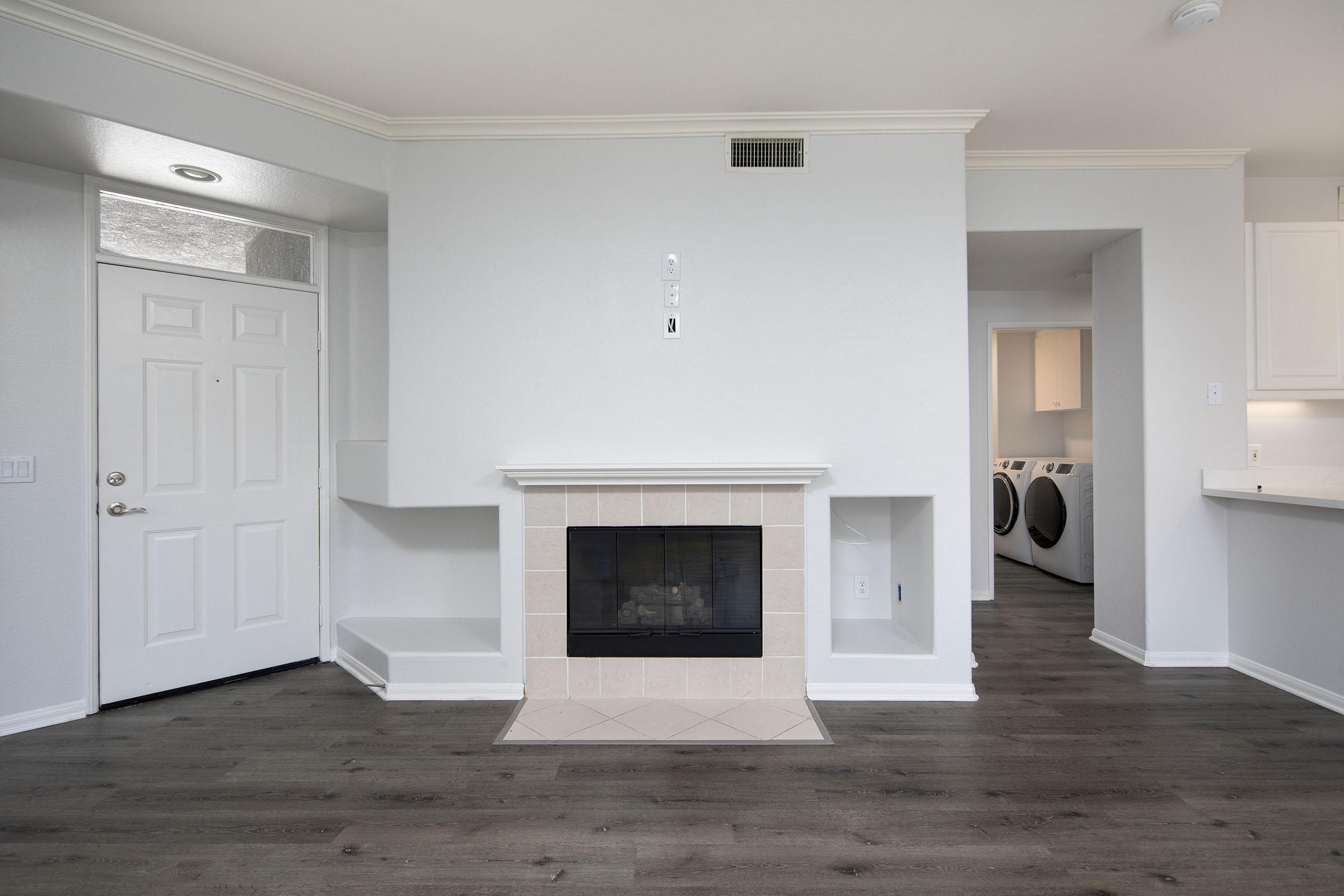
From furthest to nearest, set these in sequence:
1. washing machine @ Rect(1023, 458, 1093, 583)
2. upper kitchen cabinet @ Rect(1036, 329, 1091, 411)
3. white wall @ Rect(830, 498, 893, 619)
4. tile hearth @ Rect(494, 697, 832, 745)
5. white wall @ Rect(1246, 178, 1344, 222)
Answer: upper kitchen cabinet @ Rect(1036, 329, 1091, 411), washing machine @ Rect(1023, 458, 1093, 583), white wall @ Rect(1246, 178, 1344, 222), white wall @ Rect(830, 498, 893, 619), tile hearth @ Rect(494, 697, 832, 745)

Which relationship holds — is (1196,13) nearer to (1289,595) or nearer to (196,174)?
(1289,595)

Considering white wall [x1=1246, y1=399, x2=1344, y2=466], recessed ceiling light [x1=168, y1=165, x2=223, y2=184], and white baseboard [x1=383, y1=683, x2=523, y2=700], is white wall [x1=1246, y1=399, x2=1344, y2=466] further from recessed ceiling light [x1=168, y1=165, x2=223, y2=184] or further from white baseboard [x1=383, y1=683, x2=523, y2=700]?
recessed ceiling light [x1=168, y1=165, x2=223, y2=184]

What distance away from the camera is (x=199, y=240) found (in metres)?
2.99

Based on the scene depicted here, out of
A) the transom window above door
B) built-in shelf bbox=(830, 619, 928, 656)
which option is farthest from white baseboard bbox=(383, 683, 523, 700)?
the transom window above door

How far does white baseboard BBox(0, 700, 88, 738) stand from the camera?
252 cm

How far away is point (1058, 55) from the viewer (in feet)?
7.97

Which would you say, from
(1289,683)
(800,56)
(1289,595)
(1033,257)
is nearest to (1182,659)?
(1289,683)

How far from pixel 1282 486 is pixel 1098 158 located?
1.87 meters

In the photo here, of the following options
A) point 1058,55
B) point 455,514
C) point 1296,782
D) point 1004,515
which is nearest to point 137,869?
point 455,514

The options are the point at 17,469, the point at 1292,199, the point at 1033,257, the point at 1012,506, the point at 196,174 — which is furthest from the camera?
the point at 1012,506

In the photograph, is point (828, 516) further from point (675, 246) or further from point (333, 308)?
point (333, 308)

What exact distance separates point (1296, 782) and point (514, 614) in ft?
9.21

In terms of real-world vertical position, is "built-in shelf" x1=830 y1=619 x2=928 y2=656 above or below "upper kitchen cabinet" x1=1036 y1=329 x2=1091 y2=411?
below

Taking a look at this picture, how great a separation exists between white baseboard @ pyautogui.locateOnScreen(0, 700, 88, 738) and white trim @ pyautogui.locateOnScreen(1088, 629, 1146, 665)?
15.5 ft
